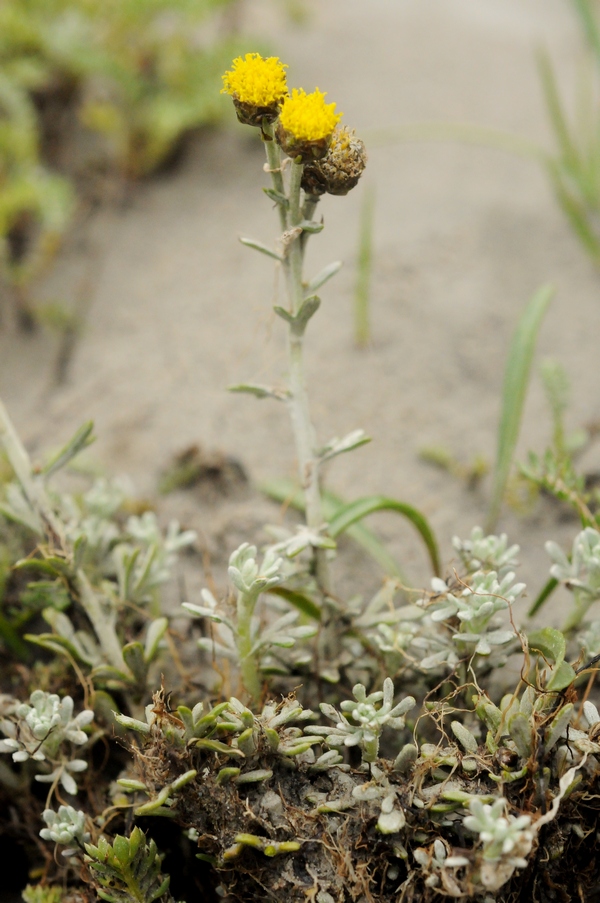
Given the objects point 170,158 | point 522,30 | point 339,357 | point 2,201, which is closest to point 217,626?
point 339,357

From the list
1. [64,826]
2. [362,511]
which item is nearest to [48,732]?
[64,826]

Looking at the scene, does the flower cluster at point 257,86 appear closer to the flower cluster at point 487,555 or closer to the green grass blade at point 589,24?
the flower cluster at point 487,555

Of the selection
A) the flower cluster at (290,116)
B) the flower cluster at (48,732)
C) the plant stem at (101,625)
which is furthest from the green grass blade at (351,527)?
the flower cluster at (290,116)

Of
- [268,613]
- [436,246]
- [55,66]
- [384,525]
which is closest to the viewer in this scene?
[268,613]

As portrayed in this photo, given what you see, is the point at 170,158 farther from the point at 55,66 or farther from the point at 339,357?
the point at 339,357

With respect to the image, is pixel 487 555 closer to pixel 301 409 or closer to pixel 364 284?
pixel 301 409

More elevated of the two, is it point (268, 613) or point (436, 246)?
point (436, 246)

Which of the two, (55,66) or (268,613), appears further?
(55,66)
